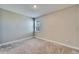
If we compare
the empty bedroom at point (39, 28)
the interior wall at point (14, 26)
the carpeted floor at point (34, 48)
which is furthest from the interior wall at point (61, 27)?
Result: the interior wall at point (14, 26)

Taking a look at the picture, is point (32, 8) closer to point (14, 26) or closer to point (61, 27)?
point (14, 26)

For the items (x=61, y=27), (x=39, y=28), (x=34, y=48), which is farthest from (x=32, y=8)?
(x=34, y=48)

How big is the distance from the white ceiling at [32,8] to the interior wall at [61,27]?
0.08m

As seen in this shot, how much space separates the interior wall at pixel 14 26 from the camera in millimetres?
1966

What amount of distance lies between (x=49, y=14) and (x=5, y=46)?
1.01m

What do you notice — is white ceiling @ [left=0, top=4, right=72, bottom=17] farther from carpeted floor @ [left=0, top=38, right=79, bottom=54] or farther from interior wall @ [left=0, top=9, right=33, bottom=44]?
carpeted floor @ [left=0, top=38, right=79, bottom=54]

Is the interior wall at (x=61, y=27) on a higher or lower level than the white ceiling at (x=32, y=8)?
lower

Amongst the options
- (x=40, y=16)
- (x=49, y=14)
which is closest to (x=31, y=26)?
(x=40, y=16)

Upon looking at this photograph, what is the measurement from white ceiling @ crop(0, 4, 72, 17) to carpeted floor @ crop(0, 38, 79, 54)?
0.51m

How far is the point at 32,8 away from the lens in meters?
2.01

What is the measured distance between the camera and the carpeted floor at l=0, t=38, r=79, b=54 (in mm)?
1985

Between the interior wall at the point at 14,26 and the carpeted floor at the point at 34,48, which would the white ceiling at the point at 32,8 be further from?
the carpeted floor at the point at 34,48

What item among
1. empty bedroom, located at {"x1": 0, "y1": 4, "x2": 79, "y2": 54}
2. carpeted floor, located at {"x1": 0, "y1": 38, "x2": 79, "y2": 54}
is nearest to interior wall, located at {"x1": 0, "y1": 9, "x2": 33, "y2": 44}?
empty bedroom, located at {"x1": 0, "y1": 4, "x2": 79, "y2": 54}
